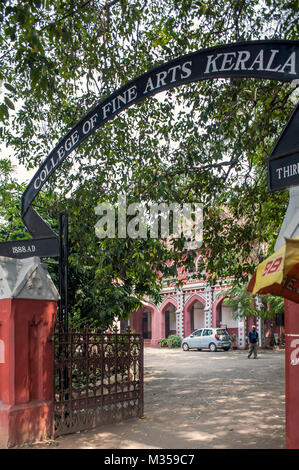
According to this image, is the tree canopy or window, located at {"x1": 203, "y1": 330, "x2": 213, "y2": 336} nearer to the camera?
the tree canopy

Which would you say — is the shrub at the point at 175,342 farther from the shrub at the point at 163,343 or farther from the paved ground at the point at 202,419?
the paved ground at the point at 202,419

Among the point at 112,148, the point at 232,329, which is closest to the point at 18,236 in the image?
the point at 112,148

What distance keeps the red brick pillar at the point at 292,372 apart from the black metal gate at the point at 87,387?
3.28 m

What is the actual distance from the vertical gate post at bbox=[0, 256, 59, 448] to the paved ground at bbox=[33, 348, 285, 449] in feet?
1.27

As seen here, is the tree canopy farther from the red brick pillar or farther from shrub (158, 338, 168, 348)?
shrub (158, 338, 168, 348)

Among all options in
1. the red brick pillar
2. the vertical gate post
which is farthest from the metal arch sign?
the red brick pillar

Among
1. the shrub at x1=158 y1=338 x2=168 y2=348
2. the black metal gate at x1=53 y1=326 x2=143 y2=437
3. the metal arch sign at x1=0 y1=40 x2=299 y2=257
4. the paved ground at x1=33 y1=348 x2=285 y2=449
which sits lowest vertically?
the shrub at x1=158 y1=338 x2=168 y2=348

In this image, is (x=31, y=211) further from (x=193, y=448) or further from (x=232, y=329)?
(x=232, y=329)

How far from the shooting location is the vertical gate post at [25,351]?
6.23 m

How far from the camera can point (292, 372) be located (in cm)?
449

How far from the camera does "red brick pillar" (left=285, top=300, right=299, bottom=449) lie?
443 centimetres

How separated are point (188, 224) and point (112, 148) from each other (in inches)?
95.9

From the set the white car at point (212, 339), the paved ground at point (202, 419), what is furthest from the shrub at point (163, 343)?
the paved ground at point (202, 419)

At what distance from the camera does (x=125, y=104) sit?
17.2ft
